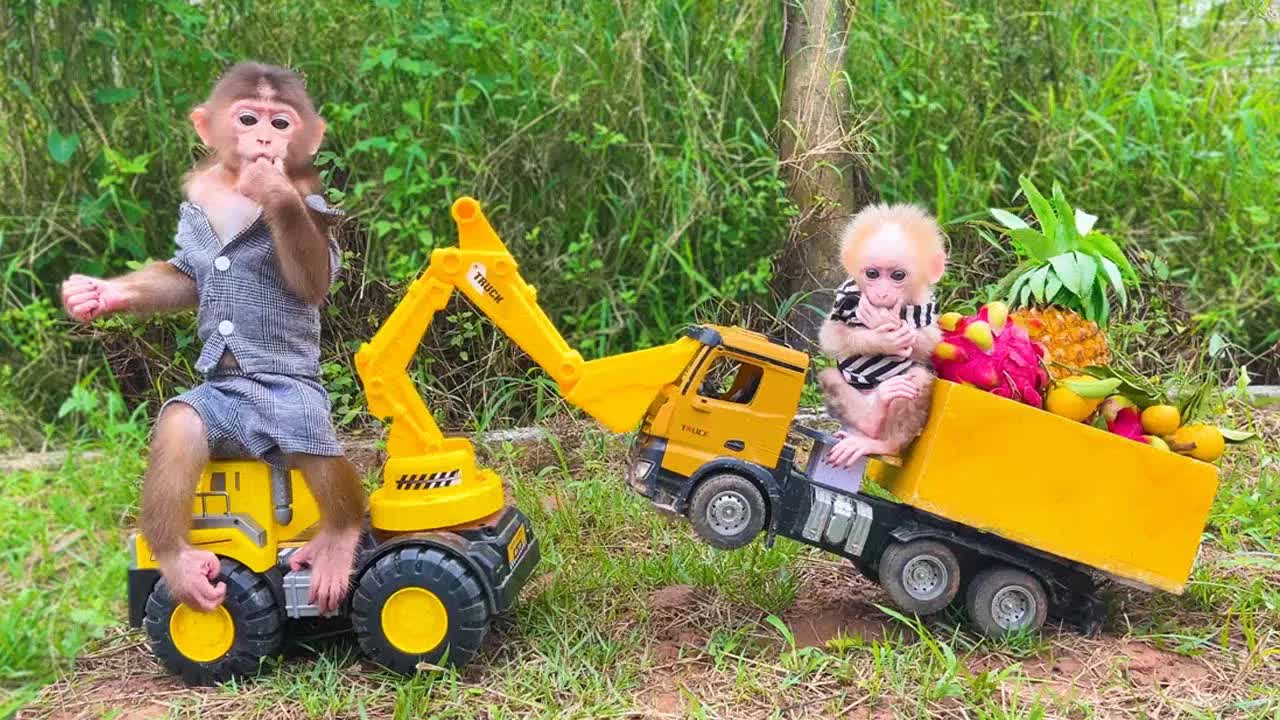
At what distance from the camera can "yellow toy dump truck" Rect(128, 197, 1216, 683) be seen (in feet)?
8.69

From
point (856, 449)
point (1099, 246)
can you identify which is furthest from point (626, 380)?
point (1099, 246)

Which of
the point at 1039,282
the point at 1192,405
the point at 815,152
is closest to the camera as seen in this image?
the point at 1192,405

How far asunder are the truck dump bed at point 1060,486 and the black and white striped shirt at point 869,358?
4.8 inches

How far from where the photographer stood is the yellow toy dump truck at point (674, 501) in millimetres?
2648

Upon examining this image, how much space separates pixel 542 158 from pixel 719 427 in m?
2.06

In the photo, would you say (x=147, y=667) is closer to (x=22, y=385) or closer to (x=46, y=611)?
(x=46, y=611)

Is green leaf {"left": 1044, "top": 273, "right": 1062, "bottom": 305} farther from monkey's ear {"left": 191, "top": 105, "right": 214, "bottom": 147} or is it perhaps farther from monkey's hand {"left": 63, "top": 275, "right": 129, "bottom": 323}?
monkey's hand {"left": 63, "top": 275, "right": 129, "bottom": 323}

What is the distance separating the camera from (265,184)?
251 centimetres

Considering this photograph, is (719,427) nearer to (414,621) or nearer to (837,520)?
(837,520)

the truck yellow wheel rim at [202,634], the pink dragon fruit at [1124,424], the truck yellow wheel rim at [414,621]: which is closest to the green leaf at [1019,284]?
the pink dragon fruit at [1124,424]

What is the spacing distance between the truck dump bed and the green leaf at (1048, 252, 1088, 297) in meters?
0.45

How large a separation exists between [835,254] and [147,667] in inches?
111

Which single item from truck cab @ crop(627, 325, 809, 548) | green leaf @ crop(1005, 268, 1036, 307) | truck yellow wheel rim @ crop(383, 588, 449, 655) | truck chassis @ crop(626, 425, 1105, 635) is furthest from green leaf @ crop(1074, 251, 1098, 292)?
truck yellow wheel rim @ crop(383, 588, 449, 655)

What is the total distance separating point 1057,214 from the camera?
3092mm
